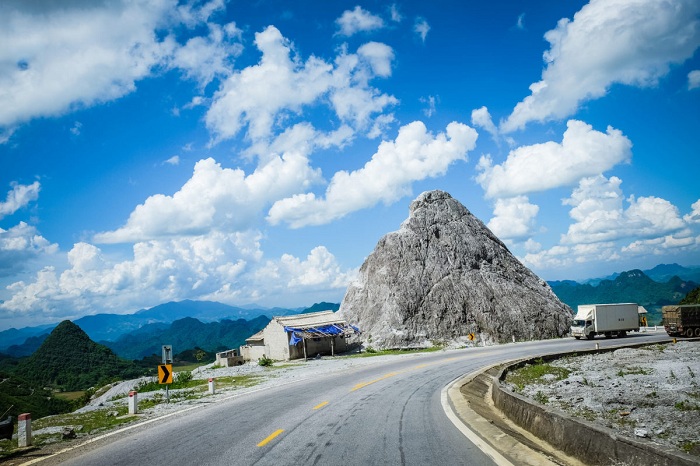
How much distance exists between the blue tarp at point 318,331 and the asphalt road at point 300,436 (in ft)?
91.6

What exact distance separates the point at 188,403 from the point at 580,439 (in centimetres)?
1390

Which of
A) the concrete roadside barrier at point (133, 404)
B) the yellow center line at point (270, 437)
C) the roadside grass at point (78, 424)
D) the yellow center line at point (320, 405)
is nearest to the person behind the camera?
the yellow center line at point (270, 437)

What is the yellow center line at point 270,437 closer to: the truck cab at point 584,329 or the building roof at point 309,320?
the building roof at point 309,320

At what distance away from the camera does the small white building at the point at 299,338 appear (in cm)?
4403

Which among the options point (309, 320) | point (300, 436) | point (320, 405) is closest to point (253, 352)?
point (309, 320)

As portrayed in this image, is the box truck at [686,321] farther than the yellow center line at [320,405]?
Yes

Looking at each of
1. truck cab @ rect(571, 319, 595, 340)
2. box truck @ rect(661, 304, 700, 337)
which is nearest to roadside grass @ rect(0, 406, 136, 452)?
truck cab @ rect(571, 319, 595, 340)

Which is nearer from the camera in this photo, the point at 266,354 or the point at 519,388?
the point at 519,388

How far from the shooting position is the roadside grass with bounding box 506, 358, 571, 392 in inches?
677

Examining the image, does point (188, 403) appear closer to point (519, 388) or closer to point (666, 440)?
point (519, 388)

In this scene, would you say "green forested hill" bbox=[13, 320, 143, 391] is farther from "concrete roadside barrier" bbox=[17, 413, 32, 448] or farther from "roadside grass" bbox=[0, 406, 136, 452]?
"concrete roadside barrier" bbox=[17, 413, 32, 448]

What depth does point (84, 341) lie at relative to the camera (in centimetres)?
13625

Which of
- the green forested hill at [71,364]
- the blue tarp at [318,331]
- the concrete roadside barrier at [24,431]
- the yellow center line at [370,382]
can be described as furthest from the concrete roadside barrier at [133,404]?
the green forested hill at [71,364]

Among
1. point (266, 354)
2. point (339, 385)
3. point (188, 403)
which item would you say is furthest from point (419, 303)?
point (188, 403)
